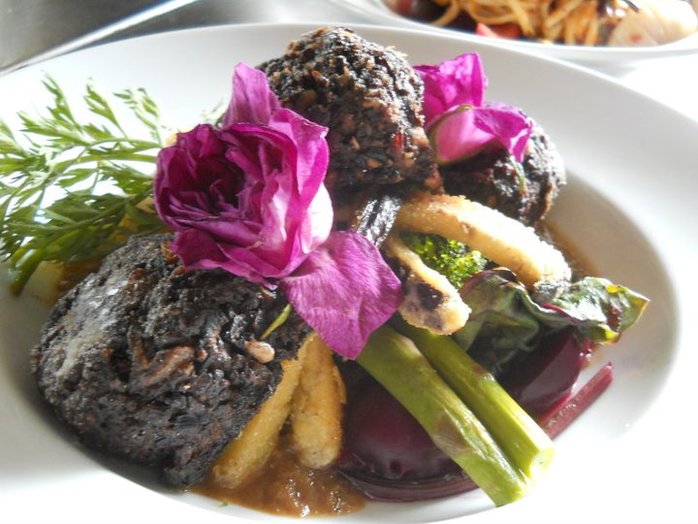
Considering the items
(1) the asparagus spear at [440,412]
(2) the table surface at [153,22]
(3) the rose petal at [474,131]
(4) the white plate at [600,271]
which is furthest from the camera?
(2) the table surface at [153,22]

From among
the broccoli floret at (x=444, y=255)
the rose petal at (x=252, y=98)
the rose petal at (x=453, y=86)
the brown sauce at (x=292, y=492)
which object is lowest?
the brown sauce at (x=292, y=492)

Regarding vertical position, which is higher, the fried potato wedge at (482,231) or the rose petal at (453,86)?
the rose petal at (453,86)

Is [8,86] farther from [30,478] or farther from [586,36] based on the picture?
[586,36]

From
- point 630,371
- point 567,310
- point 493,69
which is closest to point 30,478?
point 567,310

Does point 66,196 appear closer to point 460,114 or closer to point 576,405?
point 460,114

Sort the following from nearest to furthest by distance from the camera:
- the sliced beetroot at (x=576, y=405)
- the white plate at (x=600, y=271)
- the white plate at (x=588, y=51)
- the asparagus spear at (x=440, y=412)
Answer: the white plate at (x=600, y=271), the asparagus spear at (x=440, y=412), the sliced beetroot at (x=576, y=405), the white plate at (x=588, y=51)

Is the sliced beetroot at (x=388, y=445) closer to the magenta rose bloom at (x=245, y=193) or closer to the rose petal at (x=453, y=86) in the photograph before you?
the magenta rose bloom at (x=245, y=193)

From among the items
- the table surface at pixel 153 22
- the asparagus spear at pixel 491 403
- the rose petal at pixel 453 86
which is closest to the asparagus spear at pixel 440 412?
the asparagus spear at pixel 491 403
